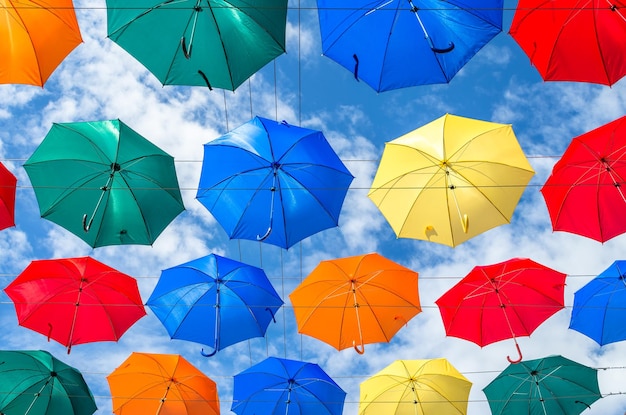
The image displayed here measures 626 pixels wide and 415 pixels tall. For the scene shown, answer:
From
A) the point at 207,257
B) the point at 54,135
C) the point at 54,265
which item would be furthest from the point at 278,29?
the point at 54,265

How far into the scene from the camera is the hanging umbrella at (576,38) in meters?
7.40

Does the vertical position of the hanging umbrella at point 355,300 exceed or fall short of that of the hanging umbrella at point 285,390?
it exceeds it

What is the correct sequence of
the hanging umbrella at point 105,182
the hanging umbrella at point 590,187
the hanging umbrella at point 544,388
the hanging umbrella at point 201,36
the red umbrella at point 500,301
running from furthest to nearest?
1. the hanging umbrella at point 544,388
2. the red umbrella at point 500,301
3. the hanging umbrella at point 105,182
4. the hanging umbrella at point 590,187
5. the hanging umbrella at point 201,36

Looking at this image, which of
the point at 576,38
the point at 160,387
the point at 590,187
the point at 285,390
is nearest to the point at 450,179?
the point at 590,187

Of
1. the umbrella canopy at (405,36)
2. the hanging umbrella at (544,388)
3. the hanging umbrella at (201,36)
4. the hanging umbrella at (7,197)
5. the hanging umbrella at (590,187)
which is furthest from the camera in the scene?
the hanging umbrella at (544,388)

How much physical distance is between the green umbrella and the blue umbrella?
431 inches

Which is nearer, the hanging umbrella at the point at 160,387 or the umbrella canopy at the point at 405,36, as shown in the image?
the umbrella canopy at the point at 405,36

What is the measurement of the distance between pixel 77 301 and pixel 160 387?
Answer: 2850 millimetres

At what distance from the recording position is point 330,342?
458 inches

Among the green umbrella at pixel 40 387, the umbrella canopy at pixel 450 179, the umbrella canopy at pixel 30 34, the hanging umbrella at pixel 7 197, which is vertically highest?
the umbrella canopy at pixel 30 34

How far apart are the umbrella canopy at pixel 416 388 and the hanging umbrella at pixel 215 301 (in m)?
3.19

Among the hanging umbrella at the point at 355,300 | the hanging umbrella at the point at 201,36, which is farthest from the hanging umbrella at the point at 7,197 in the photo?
the hanging umbrella at the point at 355,300

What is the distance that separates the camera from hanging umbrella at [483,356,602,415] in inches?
472

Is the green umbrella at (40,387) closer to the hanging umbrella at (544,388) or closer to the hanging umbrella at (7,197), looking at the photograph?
the hanging umbrella at (7,197)
